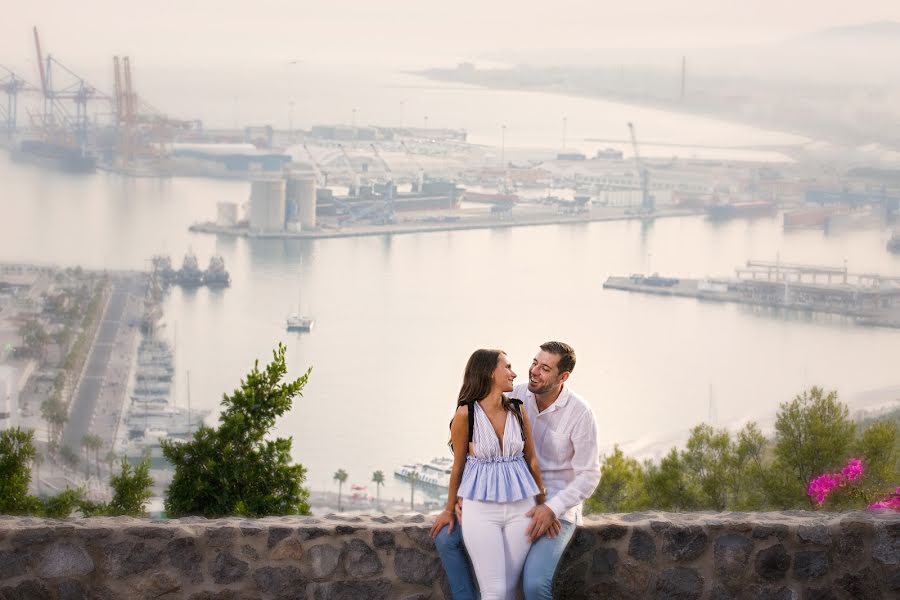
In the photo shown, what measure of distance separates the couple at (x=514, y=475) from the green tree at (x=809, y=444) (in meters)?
2.65

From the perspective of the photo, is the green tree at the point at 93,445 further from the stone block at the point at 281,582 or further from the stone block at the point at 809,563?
the stone block at the point at 809,563

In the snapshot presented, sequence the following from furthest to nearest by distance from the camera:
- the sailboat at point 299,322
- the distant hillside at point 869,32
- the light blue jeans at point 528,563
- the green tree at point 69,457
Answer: the sailboat at point 299,322, the distant hillside at point 869,32, the green tree at point 69,457, the light blue jeans at point 528,563

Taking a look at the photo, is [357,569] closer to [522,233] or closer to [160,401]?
[160,401]

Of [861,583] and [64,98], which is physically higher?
[64,98]

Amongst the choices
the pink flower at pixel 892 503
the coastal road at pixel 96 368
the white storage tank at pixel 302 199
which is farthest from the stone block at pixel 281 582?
the white storage tank at pixel 302 199

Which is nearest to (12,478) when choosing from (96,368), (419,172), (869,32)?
(96,368)

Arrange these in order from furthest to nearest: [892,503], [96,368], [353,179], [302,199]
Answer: [302,199]
[353,179]
[96,368]
[892,503]

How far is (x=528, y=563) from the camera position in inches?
98.3

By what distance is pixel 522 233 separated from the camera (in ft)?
61.4

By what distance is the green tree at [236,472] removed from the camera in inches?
143

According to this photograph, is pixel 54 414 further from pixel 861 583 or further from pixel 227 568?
pixel 861 583

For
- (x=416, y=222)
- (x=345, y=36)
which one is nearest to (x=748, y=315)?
(x=416, y=222)

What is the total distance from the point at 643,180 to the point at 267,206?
15.9 feet

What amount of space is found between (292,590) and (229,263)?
1531 centimetres
